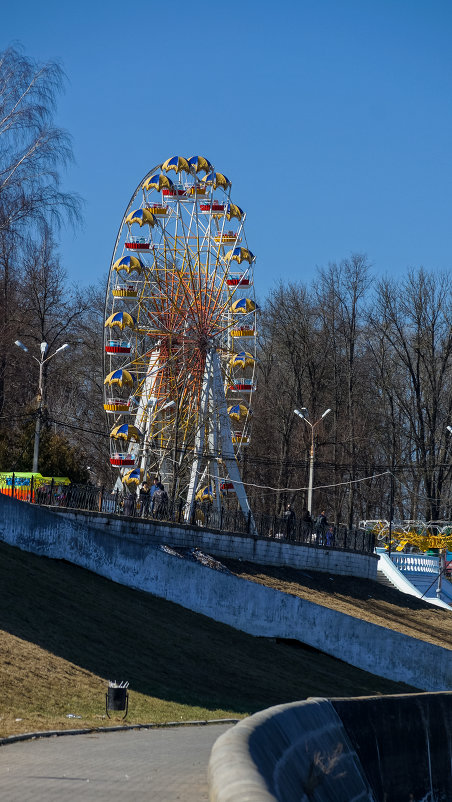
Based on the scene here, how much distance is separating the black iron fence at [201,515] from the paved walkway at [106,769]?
1768cm

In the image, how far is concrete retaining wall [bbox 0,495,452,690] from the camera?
2591 cm

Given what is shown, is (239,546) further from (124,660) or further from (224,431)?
(124,660)

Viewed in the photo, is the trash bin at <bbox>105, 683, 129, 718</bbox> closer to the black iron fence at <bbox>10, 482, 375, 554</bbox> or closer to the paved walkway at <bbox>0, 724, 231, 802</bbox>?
the paved walkway at <bbox>0, 724, 231, 802</bbox>

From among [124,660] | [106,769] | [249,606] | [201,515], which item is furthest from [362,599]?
[106,769]

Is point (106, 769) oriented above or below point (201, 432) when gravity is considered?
below

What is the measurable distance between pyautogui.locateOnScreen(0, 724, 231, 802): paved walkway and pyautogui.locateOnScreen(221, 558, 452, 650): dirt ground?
19165 mm

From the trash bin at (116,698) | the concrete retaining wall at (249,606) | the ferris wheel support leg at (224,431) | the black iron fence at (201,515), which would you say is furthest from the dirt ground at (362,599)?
the trash bin at (116,698)

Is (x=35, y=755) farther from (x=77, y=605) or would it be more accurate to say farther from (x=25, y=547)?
(x=25, y=547)

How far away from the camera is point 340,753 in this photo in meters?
9.78

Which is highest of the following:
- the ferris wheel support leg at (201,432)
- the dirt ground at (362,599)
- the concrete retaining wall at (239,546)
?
the ferris wheel support leg at (201,432)

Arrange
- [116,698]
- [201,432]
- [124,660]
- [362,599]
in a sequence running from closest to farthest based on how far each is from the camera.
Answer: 1. [116,698]
2. [124,660]
3. [362,599]
4. [201,432]

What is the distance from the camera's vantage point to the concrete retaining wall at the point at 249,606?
85.0ft

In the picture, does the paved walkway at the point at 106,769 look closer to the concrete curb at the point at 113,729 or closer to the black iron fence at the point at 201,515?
the concrete curb at the point at 113,729

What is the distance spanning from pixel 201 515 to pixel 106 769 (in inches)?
1093
